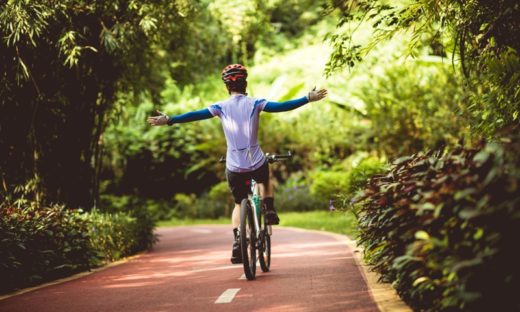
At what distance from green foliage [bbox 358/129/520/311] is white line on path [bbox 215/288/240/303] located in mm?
1857

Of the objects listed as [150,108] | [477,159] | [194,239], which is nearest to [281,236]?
[194,239]

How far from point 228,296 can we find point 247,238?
3.75ft

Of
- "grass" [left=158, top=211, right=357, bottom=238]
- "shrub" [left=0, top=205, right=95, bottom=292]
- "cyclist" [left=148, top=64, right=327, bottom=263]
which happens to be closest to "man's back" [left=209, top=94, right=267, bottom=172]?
"cyclist" [left=148, top=64, right=327, bottom=263]

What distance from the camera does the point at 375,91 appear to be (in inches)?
972

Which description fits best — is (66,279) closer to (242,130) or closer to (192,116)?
(192,116)

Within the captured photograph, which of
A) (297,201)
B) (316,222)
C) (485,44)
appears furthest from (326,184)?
(485,44)

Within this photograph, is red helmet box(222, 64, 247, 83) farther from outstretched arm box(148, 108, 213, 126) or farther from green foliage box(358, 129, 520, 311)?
green foliage box(358, 129, 520, 311)

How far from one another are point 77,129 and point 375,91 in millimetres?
13410

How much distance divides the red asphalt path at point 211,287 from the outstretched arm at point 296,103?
185 cm

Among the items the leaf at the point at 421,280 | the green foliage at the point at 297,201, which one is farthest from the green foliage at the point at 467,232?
the green foliage at the point at 297,201

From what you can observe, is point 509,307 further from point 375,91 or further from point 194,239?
point 375,91

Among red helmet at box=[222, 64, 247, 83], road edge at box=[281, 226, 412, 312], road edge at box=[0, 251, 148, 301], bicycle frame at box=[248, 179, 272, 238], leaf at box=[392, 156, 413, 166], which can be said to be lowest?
road edge at box=[281, 226, 412, 312]

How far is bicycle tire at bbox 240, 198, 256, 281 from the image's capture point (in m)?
7.75

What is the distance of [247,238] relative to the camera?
8.07 metres
